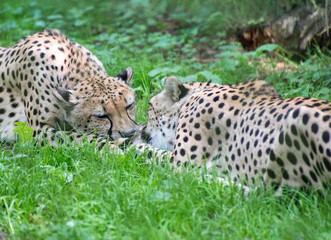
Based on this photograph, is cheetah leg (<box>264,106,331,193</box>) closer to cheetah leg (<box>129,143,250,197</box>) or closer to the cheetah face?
cheetah leg (<box>129,143,250,197</box>)

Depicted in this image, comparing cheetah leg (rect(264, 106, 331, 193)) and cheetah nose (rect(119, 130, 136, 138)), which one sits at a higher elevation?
cheetah leg (rect(264, 106, 331, 193))

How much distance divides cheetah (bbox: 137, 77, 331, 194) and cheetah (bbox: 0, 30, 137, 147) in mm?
413

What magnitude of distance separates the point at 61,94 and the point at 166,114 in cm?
126

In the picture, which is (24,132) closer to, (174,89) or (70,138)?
(70,138)

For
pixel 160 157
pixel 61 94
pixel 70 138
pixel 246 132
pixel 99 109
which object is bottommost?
pixel 160 157

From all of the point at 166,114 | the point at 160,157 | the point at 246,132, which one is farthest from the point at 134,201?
the point at 166,114

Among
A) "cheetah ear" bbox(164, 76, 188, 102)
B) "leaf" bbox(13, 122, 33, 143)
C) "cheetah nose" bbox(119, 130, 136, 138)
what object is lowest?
"cheetah nose" bbox(119, 130, 136, 138)

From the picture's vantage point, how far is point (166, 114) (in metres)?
5.43

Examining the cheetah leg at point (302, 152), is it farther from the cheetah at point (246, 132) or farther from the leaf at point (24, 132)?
the leaf at point (24, 132)

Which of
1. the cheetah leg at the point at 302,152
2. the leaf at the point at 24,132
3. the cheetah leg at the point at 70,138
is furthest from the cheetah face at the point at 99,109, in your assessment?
the cheetah leg at the point at 302,152

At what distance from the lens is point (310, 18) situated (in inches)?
325

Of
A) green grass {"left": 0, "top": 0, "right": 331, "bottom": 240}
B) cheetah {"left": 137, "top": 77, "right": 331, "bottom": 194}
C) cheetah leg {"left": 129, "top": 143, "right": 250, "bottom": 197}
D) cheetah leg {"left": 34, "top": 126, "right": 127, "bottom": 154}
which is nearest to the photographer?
green grass {"left": 0, "top": 0, "right": 331, "bottom": 240}

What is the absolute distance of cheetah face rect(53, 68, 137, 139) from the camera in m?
5.51

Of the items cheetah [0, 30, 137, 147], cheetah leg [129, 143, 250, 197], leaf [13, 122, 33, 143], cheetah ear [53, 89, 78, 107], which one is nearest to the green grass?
cheetah leg [129, 143, 250, 197]
